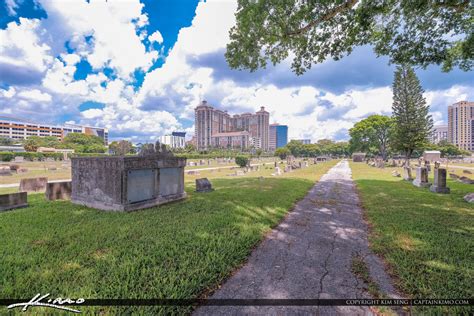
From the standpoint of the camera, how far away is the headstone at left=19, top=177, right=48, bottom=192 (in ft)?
32.7

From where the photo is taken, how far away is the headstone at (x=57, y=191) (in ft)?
24.5

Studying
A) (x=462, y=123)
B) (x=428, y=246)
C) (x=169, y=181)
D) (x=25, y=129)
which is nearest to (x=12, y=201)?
(x=169, y=181)

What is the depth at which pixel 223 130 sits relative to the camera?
598ft

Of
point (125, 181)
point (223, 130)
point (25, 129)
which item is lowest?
point (125, 181)

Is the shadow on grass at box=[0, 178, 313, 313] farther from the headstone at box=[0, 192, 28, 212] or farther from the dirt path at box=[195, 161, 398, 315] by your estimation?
the headstone at box=[0, 192, 28, 212]

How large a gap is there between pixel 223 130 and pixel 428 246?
181262 mm

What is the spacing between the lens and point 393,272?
299 cm

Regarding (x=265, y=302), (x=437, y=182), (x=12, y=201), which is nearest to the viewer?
(x=265, y=302)

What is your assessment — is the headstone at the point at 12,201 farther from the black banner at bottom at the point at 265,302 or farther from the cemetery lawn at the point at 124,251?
the black banner at bottom at the point at 265,302

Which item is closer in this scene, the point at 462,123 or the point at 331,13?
the point at 331,13

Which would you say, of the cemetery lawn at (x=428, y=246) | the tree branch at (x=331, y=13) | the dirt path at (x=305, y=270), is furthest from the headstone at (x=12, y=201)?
the tree branch at (x=331, y=13)

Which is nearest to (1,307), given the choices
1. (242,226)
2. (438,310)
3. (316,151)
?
(242,226)

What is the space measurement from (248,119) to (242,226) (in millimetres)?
189735
